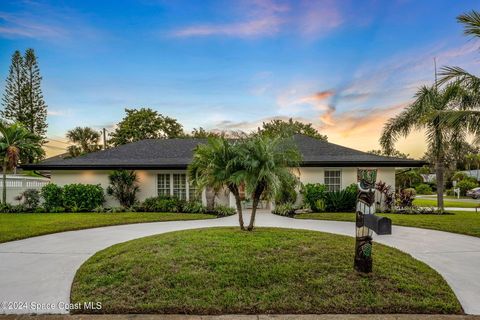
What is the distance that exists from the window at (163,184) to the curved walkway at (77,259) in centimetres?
570

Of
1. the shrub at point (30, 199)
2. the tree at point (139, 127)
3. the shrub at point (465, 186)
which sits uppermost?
the tree at point (139, 127)

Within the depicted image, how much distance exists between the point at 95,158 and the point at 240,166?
42.7ft

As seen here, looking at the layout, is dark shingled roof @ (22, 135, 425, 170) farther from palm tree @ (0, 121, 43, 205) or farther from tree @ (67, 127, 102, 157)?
tree @ (67, 127, 102, 157)

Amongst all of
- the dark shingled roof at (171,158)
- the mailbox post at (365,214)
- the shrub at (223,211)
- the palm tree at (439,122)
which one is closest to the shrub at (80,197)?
the dark shingled roof at (171,158)

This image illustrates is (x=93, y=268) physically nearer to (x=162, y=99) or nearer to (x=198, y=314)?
(x=198, y=314)

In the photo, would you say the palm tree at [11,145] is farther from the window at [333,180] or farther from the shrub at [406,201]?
the shrub at [406,201]

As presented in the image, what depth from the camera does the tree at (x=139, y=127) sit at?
31.1 metres

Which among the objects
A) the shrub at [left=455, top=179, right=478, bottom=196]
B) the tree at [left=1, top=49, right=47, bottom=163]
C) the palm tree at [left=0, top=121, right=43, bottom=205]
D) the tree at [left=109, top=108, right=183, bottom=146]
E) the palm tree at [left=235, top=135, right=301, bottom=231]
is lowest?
the shrub at [left=455, top=179, right=478, bottom=196]

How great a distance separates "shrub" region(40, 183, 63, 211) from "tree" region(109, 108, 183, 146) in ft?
56.9

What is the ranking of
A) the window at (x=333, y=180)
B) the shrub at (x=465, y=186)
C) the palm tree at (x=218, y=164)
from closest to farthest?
the palm tree at (x=218, y=164)
the window at (x=333, y=180)
the shrub at (x=465, y=186)

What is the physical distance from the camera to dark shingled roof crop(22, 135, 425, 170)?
46.2 ft

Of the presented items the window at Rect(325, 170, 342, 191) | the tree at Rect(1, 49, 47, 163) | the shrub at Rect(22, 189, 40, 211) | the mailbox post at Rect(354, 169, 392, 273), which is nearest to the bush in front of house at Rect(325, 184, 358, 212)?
the window at Rect(325, 170, 342, 191)

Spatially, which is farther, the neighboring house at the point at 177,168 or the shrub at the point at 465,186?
the shrub at the point at 465,186

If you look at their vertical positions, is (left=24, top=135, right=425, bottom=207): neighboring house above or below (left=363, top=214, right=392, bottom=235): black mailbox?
above
